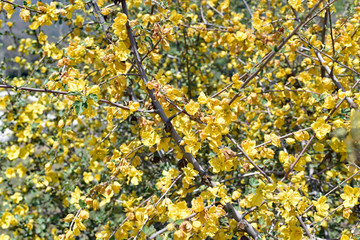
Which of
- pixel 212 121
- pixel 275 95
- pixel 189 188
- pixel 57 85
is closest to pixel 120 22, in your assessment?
pixel 57 85

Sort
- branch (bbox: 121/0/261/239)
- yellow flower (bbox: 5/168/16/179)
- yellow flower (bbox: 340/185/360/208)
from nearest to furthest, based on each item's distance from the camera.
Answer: branch (bbox: 121/0/261/239)
yellow flower (bbox: 340/185/360/208)
yellow flower (bbox: 5/168/16/179)

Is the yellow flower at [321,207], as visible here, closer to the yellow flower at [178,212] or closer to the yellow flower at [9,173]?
the yellow flower at [178,212]

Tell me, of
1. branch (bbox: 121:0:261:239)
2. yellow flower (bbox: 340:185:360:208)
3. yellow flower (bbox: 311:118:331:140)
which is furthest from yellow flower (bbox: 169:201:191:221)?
yellow flower (bbox: 340:185:360:208)

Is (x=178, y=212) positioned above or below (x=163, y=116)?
below

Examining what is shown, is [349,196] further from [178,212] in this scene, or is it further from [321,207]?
[178,212]

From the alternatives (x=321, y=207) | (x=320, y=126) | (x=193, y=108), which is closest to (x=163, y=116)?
(x=193, y=108)

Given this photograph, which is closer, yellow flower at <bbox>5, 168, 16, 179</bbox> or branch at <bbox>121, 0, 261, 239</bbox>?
branch at <bbox>121, 0, 261, 239</bbox>

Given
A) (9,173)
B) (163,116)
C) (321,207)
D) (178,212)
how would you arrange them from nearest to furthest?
(178,212) < (163,116) < (321,207) < (9,173)

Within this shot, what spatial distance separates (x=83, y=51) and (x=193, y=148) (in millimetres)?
776

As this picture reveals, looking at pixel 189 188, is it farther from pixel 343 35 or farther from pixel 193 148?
pixel 343 35

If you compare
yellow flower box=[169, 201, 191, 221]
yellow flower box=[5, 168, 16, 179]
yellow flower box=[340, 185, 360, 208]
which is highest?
yellow flower box=[5, 168, 16, 179]

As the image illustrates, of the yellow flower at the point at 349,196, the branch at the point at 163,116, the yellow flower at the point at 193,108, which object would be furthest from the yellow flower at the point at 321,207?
the yellow flower at the point at 193,108

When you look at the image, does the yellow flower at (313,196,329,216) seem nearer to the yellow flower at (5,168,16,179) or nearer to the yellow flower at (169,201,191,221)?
the yellow flower at (169,201,191,221)

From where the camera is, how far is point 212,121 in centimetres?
130
